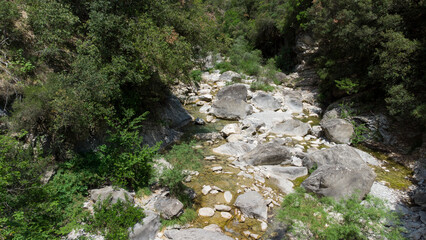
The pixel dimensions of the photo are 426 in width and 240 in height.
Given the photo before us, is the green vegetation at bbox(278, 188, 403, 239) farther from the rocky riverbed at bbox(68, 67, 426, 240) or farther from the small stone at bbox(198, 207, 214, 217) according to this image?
the small stone at bbox(198, 207, 214, 217)

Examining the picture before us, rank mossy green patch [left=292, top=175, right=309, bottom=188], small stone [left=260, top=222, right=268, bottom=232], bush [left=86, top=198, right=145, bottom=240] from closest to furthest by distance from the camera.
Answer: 1. bush [left=86, top=198, right=145, bottom=240]
2. small stone [left=260, top=222, right=268, bottom=232]
3. mossy green patch [left=292, top=175, right=309, bottom=188]

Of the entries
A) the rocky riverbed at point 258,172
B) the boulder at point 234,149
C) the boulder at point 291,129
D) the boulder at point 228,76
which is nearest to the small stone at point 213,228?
the rocky riverbed at point 258,172

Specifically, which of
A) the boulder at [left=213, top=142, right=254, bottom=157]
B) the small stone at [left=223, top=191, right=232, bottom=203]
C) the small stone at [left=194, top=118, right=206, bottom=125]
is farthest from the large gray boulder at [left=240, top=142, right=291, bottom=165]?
the small stone at [left=194, top=118, right=206, bottom=125]

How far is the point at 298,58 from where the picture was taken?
22016mm

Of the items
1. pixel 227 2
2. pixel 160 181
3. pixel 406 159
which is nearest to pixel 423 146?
pixel 406 159

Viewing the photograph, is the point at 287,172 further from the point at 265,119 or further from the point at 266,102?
the point at 266,102

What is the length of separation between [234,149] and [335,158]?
12.5ft

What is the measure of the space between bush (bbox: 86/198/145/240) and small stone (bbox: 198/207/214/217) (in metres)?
1.60

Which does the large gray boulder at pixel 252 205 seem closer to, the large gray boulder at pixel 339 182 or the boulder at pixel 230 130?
the large gray boulder at pixel 339 182

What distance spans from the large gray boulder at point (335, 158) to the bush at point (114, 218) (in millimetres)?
6340

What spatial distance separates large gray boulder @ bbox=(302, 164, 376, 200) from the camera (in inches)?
267

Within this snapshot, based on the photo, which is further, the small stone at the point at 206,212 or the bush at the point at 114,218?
the small stone at the point at 206,212

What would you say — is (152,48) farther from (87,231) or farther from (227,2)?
(227,2)

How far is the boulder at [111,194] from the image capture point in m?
5.54
